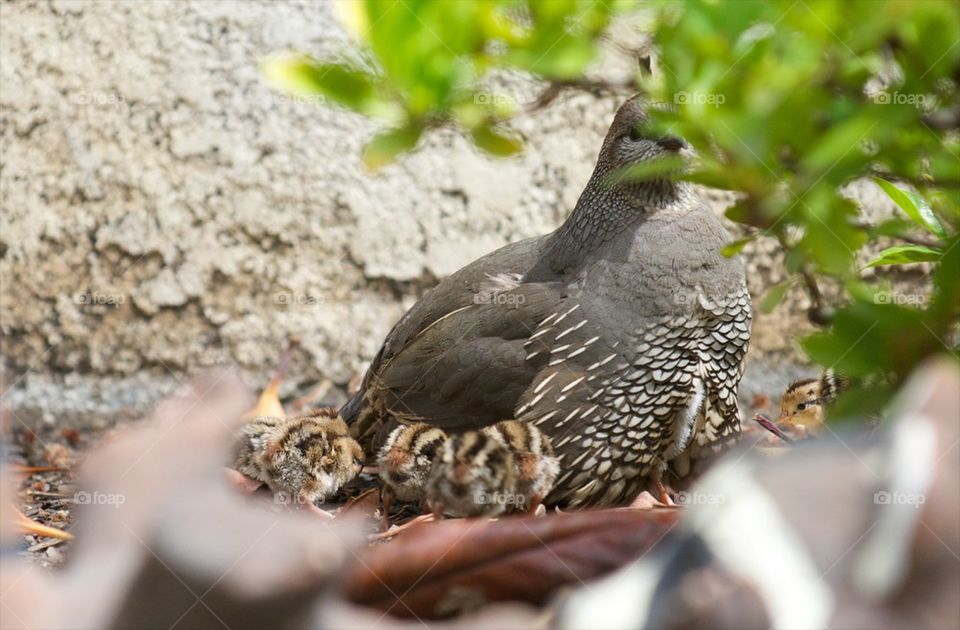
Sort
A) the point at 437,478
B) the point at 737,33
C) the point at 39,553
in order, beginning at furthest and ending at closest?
the point at 437,478 < the point at 39,553 < the point at 737,33

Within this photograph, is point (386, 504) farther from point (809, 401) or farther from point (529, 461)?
point (809, 401)

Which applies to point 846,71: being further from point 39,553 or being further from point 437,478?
point 39,553

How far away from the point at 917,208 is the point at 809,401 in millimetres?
1647

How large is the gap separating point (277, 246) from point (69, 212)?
39.3 inches

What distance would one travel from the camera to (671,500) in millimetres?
3760

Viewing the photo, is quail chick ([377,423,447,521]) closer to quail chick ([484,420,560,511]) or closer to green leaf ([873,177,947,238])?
quail chick ([484,420,560,511])

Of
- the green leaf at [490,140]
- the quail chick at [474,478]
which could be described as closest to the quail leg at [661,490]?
the quail chick at [474,478]

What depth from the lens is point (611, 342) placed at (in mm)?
3555

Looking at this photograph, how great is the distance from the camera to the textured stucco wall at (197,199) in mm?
5176

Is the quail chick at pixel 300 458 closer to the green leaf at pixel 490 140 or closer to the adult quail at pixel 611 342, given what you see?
the adult quail at pixel 611 342

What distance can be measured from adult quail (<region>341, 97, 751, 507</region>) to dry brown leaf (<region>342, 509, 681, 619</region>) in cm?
119

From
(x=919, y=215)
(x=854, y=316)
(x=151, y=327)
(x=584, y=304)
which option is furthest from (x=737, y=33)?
(x=151, y=327)

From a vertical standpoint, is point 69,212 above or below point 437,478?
below

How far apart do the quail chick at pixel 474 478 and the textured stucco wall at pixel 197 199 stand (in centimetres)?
208
